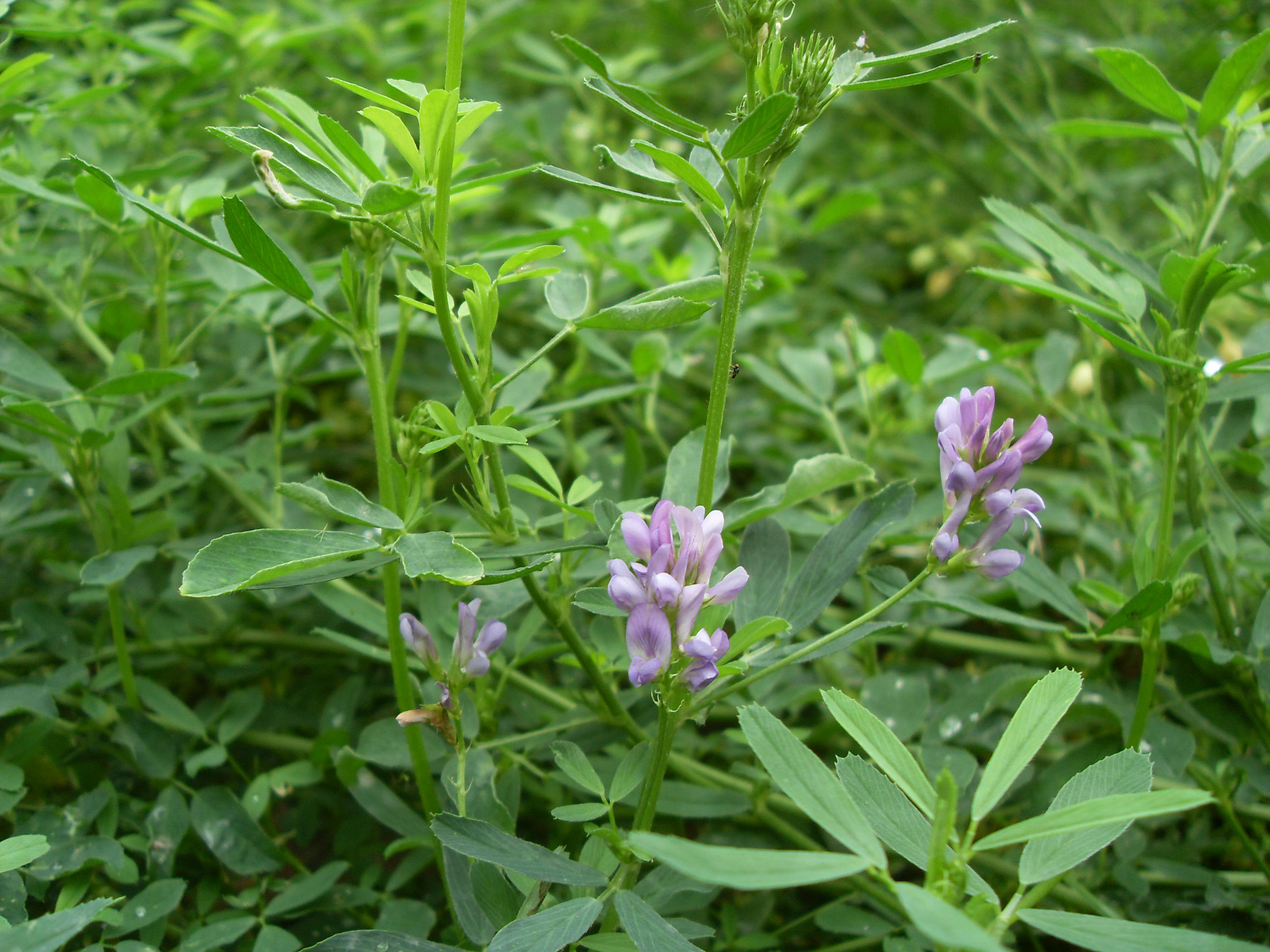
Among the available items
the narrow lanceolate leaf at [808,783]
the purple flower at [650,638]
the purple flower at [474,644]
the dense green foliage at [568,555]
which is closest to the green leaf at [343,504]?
the dense green foliage at [568,555]

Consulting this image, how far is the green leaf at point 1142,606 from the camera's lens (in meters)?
0.76

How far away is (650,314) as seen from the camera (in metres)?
0.74

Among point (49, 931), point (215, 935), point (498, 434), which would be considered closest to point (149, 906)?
point (215, 935)

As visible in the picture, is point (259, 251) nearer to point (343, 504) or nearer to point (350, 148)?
point (350, 148)

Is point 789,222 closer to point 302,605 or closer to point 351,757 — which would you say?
point 302,605

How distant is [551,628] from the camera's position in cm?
105

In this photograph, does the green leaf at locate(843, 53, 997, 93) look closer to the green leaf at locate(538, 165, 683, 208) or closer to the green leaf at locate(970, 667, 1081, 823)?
the green leaf at locate(538, 165, 683, 208)

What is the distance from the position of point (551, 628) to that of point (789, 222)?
942 millimetres

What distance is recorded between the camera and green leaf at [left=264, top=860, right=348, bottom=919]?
2.83 ft

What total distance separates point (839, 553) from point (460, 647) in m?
0.34

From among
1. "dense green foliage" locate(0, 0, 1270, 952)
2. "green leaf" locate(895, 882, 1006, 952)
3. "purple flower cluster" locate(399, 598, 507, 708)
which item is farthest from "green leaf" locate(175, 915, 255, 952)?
"green leaf" locate(895, 882, 1006, 952)

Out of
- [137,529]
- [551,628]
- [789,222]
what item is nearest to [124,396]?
[137,529]

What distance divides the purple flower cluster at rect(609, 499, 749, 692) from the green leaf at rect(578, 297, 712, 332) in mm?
172

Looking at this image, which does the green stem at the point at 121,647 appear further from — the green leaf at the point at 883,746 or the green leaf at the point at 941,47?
the green leaf at the point at 941,47
